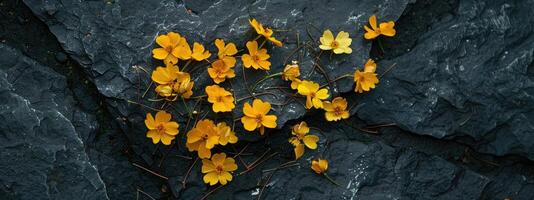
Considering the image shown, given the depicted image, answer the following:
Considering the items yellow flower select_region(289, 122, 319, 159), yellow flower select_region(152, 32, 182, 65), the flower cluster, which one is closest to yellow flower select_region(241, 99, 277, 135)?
the flower cluster

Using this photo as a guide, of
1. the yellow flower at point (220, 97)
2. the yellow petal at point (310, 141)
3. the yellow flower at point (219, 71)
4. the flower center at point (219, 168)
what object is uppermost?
the yellow flower at point (219, 71)

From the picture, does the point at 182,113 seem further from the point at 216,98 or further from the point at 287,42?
the point at 287,42

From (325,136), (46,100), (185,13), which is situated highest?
(185,13)

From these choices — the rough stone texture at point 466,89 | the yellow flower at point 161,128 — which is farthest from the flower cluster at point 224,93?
the rough stone texture at point 466,89

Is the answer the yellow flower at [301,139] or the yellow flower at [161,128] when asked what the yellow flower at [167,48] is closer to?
the yellow flower at [161,128]

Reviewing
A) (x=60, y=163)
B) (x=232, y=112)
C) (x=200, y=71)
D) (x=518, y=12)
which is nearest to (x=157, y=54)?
(x=200, y=71)
